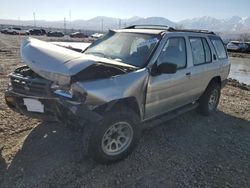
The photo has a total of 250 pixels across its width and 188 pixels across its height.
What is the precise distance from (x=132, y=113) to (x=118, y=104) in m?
0.23

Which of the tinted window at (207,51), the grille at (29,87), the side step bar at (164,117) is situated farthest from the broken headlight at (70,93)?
the tinted window at (207,51)

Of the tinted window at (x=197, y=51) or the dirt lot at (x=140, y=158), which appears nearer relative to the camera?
the dirt lot at (x=140, y=158)

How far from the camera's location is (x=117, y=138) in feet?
13.6

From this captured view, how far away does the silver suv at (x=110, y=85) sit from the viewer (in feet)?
12.4

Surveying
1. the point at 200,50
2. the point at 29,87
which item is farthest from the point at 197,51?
the point at 29,87

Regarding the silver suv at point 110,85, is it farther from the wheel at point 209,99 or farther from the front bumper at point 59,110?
the wheel at point 209,99

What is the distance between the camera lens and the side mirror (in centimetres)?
444

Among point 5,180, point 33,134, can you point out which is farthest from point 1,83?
point 5,180

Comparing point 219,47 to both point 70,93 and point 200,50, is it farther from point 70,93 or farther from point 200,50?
point 70,93

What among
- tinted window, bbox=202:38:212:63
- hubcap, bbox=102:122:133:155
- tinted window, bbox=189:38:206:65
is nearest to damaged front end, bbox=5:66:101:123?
hubcap, bbox=102:122:133:155

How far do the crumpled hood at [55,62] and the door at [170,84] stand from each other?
648mm

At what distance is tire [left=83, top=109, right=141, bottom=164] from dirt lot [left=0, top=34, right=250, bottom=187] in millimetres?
177

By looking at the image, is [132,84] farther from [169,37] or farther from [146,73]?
[169,37]

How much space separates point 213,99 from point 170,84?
90.7 inches
